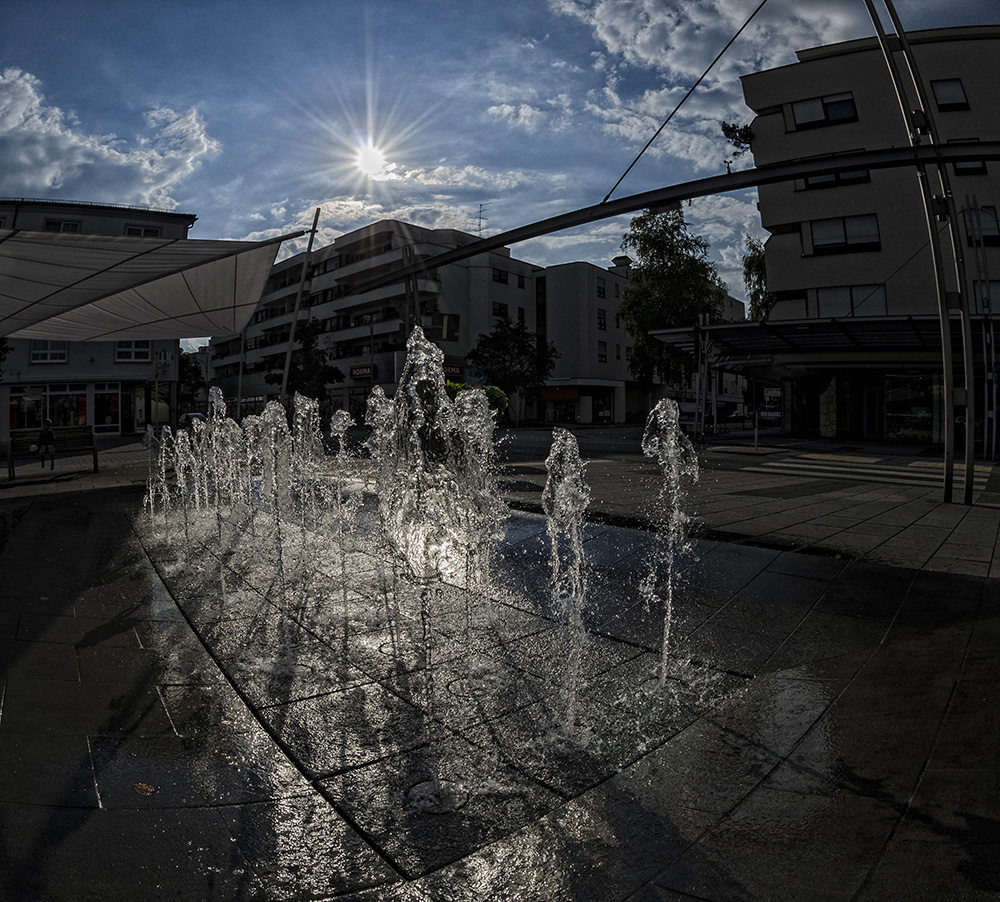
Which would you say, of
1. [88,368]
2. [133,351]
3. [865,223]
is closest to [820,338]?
[865,223]

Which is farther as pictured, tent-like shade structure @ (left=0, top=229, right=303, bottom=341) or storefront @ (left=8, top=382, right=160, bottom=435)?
storefront @ (left=8, top=382, right=160, bottom=435)

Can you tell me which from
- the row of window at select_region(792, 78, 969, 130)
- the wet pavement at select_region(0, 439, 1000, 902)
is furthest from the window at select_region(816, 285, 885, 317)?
the wet pavement at select_region(0, 439, 1000, 902)

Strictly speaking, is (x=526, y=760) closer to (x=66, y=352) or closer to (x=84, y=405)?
(x=84, y=405)

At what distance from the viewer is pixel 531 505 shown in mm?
8805

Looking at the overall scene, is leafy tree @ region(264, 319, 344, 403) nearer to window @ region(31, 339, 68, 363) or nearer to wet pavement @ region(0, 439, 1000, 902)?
window @ region(31, 339, 68, 363)

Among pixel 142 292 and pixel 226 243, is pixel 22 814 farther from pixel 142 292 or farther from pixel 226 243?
pixel 142 292

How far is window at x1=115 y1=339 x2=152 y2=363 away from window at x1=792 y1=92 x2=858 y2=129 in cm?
3443

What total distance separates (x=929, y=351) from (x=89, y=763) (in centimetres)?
2882

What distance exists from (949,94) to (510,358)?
103 ft

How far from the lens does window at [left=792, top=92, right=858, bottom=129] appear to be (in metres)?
26.8

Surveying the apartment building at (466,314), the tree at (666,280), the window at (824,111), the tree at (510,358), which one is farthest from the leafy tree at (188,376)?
the window at (824,111)

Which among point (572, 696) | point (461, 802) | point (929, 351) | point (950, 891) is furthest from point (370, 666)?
point (929, 351)

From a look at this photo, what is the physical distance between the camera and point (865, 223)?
86.9ft

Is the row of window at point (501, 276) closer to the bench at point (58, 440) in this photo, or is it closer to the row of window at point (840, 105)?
the row of window at point (840, 105)
